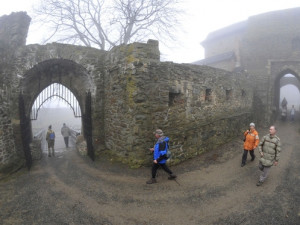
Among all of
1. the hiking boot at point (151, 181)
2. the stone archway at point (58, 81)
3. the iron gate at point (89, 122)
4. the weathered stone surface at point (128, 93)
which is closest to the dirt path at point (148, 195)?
the hiking boot at point (151, 181)

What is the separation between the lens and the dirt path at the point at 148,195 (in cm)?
381

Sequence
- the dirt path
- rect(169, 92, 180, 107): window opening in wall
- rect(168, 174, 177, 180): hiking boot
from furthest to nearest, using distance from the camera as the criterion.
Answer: rect(169, 92, 180, 107): window opening in wall, rect(168, 174, 177, 180): hiking boot, the dirt path

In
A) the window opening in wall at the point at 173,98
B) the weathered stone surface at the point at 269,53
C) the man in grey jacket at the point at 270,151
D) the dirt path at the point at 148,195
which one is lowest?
the dirt path at the point at 148,195

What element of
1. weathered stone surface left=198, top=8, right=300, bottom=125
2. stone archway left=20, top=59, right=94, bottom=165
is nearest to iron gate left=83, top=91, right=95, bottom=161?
stone archway left=20, top=59, right=94, bottom=165

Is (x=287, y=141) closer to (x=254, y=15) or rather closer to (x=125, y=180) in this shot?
(x=125, y=180)

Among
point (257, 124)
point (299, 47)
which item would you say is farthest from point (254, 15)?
point (257, 124)

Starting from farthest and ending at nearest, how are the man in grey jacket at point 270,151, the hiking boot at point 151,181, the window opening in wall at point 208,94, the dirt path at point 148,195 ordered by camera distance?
the window opening in wall at point 208,94 → the hiking boot at point 151,181 → the man in grey jacket at point 270,151 → the dirt path at point 148,195

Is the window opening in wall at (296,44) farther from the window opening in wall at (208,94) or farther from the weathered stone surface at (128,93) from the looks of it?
the window opening in wall at (208,94)

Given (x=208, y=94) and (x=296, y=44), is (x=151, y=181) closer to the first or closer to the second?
(x=208, y=94)

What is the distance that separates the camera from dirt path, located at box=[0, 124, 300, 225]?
12.5 ft

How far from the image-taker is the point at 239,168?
623 centimetres

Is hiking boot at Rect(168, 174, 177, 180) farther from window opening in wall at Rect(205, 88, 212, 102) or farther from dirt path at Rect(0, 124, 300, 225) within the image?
window opening in wall at Rect(205, 88, 212, 102)

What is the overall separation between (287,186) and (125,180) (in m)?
4.30

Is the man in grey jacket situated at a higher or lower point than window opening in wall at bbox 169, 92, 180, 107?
lower
